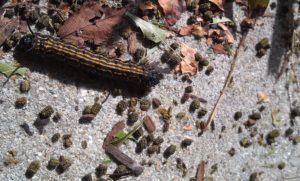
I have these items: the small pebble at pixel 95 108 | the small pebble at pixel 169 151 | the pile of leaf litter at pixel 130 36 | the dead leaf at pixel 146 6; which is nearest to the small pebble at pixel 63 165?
the pile of leaf litter at pixel 130 36

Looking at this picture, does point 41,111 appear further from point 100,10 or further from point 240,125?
point 240,125

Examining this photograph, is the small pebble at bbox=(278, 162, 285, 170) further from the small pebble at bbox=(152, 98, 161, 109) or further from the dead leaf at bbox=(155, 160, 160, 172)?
the small pebble at bbox=(152, 98, 161, 109)

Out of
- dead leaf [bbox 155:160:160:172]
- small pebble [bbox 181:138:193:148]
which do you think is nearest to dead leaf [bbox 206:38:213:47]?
small pebble [bbox 181:138:193:148]

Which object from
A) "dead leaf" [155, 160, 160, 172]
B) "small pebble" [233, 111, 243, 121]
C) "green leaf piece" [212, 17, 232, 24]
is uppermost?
"green leaf piece" [212, 17, 232, 24]

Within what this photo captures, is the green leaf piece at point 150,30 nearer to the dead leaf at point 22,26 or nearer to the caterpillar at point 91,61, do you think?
the caterpillar at point 91,61

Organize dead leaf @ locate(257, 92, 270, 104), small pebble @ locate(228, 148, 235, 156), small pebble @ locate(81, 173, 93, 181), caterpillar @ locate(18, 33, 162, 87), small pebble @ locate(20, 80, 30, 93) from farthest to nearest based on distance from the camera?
dead leaf @ locate(257, 92, 270, 104)
small pebble @ locate(228, 148, 235, 156)
small pebble @ locate(81, 173, 93, 181)
small pebble @ locate(20, 80, 30, 93)
caterpillar @ locate(18, 33, 162, 87)
